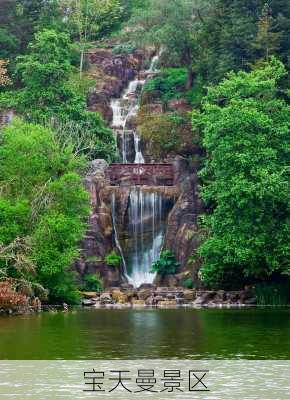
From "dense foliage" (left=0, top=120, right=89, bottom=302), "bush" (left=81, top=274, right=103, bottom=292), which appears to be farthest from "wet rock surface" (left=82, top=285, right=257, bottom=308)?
"dense foliage" (left=0, top=120, right=89, bottom=302)

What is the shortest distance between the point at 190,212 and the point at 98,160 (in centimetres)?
856

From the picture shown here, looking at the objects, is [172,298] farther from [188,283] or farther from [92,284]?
[92,284]

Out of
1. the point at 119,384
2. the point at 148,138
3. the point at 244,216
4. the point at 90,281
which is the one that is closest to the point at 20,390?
the point at 119,384

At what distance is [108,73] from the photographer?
85.5 metres

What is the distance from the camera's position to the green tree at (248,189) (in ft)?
179

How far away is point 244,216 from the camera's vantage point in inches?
2179

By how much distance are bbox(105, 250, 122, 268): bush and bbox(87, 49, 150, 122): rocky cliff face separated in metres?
19.4

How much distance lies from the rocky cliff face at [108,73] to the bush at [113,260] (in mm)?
19379

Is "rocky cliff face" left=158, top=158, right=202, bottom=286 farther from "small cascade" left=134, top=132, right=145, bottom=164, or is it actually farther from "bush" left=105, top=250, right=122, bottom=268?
"small cascade" left=134, top=132, right=145, bottom=164

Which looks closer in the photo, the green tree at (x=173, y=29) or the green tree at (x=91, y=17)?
the green tree at (x=173, y=29)

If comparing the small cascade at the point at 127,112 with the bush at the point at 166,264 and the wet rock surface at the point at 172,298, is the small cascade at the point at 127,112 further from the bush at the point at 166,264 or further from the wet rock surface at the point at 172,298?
the wet rock surface at the point at 172,298

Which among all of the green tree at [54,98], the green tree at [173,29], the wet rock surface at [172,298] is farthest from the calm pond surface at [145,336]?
the green tree at [173,29]

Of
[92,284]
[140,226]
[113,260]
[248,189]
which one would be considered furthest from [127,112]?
[248,189]

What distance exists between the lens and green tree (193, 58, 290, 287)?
54.6 metres
